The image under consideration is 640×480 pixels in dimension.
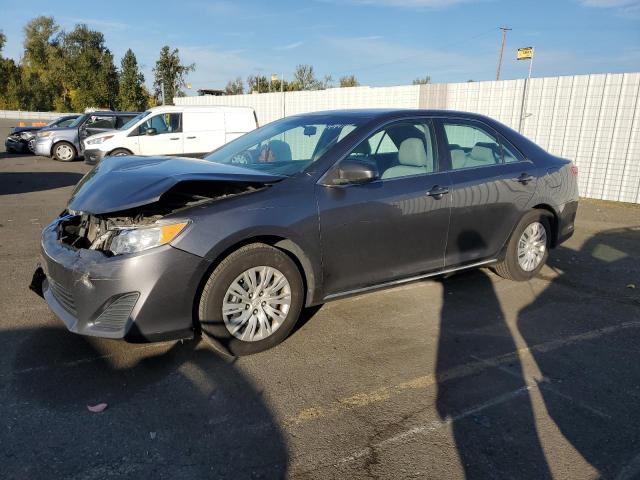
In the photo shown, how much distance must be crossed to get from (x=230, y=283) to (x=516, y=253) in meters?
3.16

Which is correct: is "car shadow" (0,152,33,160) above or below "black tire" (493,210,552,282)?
below

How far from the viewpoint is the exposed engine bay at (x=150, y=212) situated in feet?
10.7

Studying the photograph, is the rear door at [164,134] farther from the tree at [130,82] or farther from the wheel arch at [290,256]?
the tree at [130,82]

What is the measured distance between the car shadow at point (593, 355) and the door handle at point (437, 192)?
4.24ft

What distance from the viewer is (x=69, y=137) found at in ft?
56.3

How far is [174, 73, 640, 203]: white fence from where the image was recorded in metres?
10.4

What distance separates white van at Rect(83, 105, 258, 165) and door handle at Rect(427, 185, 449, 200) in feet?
31.9

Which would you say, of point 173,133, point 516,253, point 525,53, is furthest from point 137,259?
point 525,53

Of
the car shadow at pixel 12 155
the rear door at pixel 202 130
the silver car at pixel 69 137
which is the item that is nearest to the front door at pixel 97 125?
the silver car at pixel 69 137

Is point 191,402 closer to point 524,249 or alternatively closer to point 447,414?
point 447,414

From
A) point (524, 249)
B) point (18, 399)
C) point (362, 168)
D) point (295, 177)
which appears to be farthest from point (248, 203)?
point (524, 249)

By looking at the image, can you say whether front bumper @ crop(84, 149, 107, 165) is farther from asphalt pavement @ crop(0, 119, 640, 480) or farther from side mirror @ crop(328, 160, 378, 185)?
side mirror @ crop(328, 160, 378, 185)

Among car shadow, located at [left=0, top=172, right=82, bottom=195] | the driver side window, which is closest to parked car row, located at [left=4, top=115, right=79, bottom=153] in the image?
car shadow, located at [left=0, top=172, right=82, bottom=195]

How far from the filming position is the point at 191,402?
2.95 m
